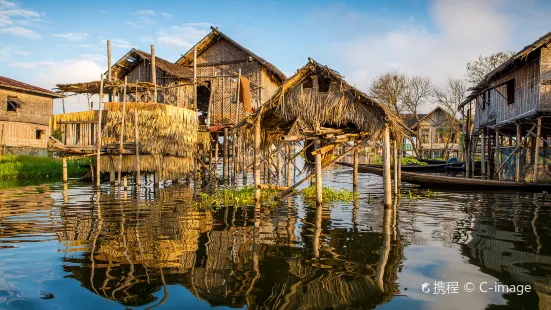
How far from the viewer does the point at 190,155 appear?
693 inches

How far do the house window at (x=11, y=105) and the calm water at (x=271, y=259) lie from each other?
988 inches

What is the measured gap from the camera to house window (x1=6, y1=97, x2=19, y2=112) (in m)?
30.1

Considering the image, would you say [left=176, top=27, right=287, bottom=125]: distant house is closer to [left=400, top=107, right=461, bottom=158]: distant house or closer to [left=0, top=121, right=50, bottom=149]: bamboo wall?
[left=0, top=121, right=50, bottom=149]: bamboo wall

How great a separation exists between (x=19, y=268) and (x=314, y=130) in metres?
7.34

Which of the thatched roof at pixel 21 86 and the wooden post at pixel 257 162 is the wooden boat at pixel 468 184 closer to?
the wooden post at pixel 257 162

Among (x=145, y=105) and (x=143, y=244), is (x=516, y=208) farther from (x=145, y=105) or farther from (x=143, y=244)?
(x=145, y=105)

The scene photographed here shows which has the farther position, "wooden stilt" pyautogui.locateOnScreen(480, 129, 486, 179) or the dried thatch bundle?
"wooden stilt" pyautogui.locateOnScreen(480, 129, 486, 179)

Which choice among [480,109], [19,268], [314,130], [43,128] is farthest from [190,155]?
[43,128]

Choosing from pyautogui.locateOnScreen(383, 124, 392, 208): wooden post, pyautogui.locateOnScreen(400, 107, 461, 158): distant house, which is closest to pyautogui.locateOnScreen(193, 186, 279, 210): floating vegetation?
pyautogui.locateOnScreen(383, 124, 392, 208): wooden post

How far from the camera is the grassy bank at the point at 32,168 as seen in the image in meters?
23.0

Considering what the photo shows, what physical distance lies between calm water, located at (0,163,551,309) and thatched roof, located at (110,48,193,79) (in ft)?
42.9

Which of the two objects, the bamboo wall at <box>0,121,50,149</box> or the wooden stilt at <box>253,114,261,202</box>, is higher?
the bamboo wall at <box>0,121,50,149</box>

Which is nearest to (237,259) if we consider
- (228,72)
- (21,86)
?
(228,72)

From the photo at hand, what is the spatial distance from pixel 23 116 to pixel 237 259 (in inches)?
1276
